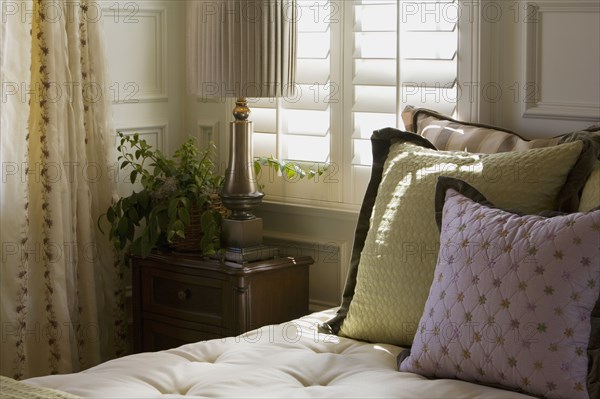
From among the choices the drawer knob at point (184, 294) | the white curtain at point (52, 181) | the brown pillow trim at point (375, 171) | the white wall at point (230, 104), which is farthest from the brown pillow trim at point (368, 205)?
the white curtain at point (52, 181)

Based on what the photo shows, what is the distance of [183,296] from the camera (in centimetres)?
314

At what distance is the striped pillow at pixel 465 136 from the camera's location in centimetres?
256

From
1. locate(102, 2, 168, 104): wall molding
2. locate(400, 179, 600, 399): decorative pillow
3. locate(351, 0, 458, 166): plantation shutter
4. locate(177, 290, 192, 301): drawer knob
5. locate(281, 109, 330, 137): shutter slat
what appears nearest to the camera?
locate(400, 179, 600, 399): decorative pillow

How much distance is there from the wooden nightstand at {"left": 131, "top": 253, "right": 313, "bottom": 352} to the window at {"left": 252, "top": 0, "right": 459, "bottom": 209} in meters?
0.35

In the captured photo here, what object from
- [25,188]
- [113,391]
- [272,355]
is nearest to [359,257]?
[272,355]

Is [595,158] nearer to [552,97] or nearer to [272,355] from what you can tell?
[552,97]

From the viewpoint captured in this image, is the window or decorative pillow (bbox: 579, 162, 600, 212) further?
the window

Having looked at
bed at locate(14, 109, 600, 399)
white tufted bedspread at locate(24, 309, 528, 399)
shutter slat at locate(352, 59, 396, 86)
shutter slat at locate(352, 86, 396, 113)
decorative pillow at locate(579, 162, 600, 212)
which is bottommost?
white tufted bedspread at locate(24, 309, 528, 399)

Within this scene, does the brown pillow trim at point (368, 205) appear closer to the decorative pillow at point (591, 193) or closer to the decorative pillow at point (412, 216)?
the decorative pillow at point (412, 216)

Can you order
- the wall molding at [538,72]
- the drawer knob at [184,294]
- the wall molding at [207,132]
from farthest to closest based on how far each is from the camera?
the wall molding at [207,132] < the drawer knob at [184,294] < the wall molding at [538,72]

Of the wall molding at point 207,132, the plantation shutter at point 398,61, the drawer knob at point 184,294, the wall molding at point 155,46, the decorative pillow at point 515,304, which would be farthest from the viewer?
the wall molding at point 207,132

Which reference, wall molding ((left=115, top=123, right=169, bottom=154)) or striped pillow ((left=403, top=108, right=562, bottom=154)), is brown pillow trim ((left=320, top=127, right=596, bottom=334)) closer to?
striped pillow ((left=403, top=108, right=562, bottom=154))

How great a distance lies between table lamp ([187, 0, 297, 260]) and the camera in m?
2.95

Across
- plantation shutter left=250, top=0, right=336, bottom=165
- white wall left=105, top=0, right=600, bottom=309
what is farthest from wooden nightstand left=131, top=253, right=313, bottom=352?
plantation shutter left=250, top=0, right=336, bottom=165
